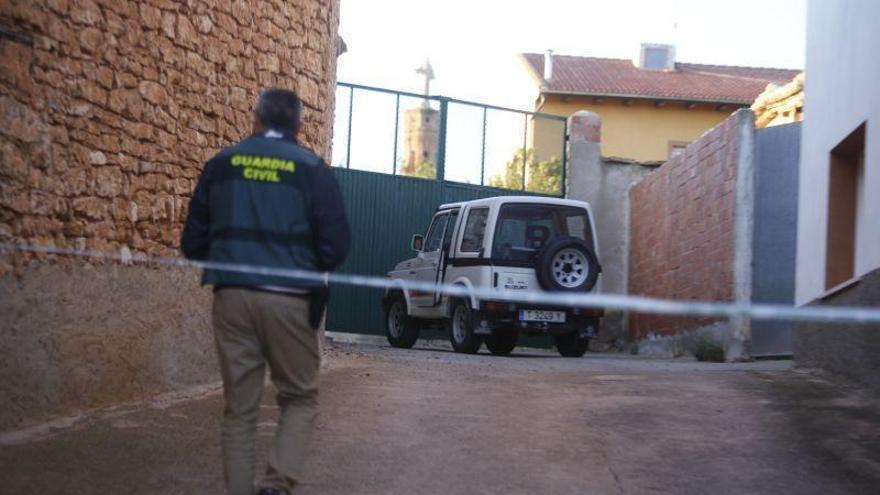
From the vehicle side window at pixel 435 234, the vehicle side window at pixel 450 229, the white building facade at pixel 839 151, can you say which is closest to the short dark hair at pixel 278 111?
the white building facade at pixel 839 151

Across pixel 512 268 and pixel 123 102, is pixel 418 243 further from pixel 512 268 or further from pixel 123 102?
pixel 123 102

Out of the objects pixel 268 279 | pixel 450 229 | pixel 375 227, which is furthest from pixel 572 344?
pixel 268 279

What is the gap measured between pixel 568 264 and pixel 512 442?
7234mm

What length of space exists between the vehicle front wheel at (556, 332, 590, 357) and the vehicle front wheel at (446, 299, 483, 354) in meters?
1.33

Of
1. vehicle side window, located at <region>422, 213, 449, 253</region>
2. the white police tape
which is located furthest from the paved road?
vehicle side window, located at <region>422, 213, 449, 253</region>

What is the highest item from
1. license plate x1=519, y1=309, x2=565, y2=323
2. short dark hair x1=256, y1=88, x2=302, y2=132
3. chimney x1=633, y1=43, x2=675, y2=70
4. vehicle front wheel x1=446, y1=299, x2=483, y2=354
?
chimney x1=633, y1=43, x2=675, y2=70

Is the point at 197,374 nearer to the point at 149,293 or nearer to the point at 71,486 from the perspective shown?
the point at 149,293

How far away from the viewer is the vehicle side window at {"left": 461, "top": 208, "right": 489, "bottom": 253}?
14797 millimetres

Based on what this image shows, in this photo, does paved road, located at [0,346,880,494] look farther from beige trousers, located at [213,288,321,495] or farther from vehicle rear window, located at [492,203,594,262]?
vehicle rear window, located at [492,203,594,262]

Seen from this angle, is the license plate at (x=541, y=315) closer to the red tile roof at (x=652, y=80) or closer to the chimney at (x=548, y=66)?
the red tile roof at (x=652, y=80)

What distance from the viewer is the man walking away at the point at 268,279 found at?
504cm

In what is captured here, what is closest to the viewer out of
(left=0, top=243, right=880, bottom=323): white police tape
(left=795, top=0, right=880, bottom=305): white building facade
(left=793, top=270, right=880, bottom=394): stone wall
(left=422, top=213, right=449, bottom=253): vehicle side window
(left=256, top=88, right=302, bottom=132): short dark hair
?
(left=0, top=243, right=880, bottom=323): white police tape

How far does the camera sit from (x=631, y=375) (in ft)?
36.0

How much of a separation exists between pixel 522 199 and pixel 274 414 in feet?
24.4
